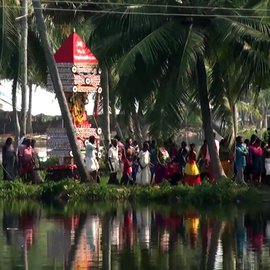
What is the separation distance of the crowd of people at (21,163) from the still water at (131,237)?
13.9ft

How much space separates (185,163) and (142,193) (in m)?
2.77

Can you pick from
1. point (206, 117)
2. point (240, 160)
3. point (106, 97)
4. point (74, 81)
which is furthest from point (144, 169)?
point (106, 97)

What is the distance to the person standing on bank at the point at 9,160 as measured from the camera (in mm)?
32094

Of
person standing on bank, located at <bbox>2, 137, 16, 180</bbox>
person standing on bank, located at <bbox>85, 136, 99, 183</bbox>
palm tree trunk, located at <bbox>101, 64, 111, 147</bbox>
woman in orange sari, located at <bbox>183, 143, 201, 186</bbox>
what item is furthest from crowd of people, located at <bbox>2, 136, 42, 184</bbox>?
palm tree trunk, located at <bbox>101, 64, 111, 147</bbox>

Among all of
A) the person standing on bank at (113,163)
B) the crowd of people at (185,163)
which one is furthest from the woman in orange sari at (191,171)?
the person standing on bank at (113,163)

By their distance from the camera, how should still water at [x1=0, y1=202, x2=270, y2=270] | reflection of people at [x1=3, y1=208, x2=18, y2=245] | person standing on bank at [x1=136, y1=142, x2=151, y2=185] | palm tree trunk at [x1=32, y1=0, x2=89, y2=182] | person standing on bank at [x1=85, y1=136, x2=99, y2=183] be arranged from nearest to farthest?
still water at [x1=0, y1=202, x2=270, y2=270] → reflection of people at [x1=3, y1=208, x2=18, y2=245] → palm tree trunk at [x1=32, y1=0, x2=89, y2=182] → person standing on bank at [x1=136, y1=142, x2=151, y2=185] → person standing on bank at [x1=85, y1=136, x2=99, y2=183]

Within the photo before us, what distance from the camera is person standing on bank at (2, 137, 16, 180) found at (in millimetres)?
32094

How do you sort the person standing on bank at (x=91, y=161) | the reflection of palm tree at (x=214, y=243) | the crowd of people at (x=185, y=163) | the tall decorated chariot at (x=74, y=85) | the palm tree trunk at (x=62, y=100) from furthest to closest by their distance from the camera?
1. the tall decorated chariot at (x=74, y=85)
2. the person standing on bank at (x=91, y=161)
3. the palm tree trunk at (x=62, y=100)
4. the crowd of people at (x=185, y=163)
5. the reflection of palm tree at (x=214, y=243)

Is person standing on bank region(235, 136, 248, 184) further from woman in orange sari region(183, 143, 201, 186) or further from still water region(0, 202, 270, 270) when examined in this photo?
still water region(0, 202, 270, 270)

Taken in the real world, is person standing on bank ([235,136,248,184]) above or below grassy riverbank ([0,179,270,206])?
above

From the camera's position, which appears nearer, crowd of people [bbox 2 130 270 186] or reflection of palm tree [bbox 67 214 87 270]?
reflection of palm tree [bbox 67 214 87 270]

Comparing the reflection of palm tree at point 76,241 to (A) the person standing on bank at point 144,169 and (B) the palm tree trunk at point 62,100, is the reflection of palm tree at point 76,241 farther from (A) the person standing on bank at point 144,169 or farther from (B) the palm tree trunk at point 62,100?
(A) the person standing on bank at point 144,169

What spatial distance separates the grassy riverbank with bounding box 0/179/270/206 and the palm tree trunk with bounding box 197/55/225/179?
2.06m

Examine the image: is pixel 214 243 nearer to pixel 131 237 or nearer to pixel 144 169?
pixel 131 237
